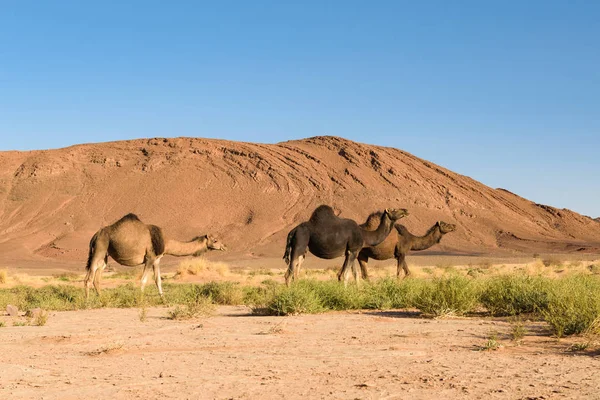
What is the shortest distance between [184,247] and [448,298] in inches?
345

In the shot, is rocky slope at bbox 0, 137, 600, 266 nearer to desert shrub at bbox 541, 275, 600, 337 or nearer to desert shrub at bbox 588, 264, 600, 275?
desert shrub at bbox 588, 264, 600, 275

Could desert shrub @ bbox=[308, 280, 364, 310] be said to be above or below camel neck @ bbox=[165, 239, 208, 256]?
below

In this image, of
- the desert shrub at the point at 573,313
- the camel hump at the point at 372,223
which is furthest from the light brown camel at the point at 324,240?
the desert shrub at the point at 573,313

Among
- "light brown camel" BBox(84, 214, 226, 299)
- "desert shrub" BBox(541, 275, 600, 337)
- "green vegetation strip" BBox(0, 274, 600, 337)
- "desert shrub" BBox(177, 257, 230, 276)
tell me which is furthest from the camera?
"desert shrub" BBox(177, 257, 230, 276)

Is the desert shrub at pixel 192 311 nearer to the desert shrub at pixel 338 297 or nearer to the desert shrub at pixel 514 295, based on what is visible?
the desert shrub at pixel 338 297

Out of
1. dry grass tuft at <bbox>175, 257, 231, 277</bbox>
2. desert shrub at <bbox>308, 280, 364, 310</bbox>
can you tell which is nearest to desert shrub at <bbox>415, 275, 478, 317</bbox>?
desert shrub at <bbox>308, 280, 364, 310</bbox>

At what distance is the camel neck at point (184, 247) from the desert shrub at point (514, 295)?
8.42 m

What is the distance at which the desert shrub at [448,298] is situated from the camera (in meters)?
14.3

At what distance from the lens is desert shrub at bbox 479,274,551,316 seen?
14.5 m

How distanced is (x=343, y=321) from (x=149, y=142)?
261 ft

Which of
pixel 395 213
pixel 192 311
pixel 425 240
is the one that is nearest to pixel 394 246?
pixel 395 213

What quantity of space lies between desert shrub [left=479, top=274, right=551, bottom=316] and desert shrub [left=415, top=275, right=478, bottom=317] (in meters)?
0.36

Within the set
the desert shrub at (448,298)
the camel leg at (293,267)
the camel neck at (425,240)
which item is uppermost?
the camel neck at (425,240)

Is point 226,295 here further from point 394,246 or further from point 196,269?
point 196,269
